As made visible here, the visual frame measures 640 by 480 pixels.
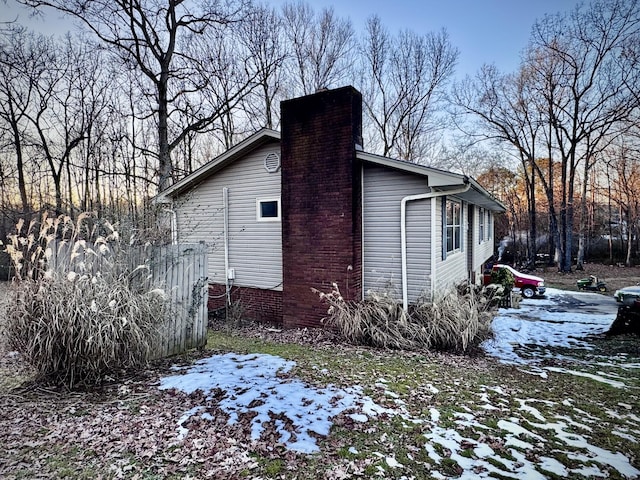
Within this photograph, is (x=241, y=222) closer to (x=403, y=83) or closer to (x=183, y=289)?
(x=183, y=289)

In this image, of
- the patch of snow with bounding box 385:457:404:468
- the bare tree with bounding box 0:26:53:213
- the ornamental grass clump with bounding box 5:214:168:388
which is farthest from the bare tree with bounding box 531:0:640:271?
the bare tree with bounding box 0:26:53:213

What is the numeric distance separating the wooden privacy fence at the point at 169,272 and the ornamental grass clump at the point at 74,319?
81 millimetres

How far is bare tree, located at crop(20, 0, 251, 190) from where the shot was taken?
1327cm

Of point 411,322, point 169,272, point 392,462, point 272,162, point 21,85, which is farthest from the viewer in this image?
point 21,85

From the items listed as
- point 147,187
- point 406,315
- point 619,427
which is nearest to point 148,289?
point 406,315

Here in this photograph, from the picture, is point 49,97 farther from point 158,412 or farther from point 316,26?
point 158,412

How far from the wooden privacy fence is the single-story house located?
1.61m

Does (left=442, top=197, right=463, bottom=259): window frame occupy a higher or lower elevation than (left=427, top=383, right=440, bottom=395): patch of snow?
higher

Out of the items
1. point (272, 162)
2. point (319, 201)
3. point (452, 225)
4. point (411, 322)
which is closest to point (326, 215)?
point (319, 201)

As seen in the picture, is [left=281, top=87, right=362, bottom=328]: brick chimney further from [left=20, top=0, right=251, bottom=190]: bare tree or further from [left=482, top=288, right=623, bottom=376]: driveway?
[left=20, top=0, right=251, bottom=190]: bare tree

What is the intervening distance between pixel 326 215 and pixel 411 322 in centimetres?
298

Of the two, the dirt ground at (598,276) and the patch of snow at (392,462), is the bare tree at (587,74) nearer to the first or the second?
the dirt ground at (598,276)

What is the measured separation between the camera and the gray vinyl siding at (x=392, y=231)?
773 cm

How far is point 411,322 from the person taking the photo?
7383 mm
